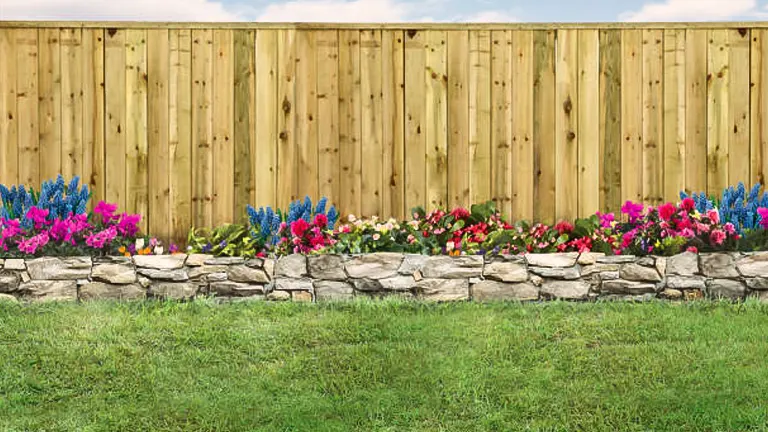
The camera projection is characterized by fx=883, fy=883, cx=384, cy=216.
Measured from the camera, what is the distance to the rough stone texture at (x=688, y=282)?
5684mm

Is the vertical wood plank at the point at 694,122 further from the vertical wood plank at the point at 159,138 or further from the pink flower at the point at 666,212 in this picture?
the vertical wood plank at the point at 159,138

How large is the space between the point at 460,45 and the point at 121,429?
3984 mm

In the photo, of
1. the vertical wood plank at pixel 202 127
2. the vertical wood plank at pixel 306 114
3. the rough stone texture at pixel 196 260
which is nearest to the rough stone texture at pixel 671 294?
the vertical wood plank at pixel 306 114

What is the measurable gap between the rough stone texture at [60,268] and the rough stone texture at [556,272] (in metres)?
2.92

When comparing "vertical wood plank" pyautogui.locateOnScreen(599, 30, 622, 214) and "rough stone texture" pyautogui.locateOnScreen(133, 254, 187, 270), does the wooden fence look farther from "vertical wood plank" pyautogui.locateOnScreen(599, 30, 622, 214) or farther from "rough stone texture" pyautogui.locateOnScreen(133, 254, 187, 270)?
"rough stone texture" pyautogui.locateOnScreen(133, 254, 187, 270)

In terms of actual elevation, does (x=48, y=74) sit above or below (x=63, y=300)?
above

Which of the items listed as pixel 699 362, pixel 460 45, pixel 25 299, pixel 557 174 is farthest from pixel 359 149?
pixel 699 362

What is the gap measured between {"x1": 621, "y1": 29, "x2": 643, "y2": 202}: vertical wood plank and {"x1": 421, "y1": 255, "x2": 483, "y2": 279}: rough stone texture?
5.08 feet

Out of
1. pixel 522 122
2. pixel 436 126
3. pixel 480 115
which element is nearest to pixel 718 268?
pixel 522 122

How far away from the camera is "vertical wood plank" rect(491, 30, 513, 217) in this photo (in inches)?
258

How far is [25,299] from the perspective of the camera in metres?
5.82

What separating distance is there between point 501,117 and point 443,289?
5.10ft

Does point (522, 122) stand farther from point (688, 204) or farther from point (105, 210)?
point (105, 210)

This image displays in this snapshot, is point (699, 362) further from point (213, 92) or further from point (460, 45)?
point (213, 92)
